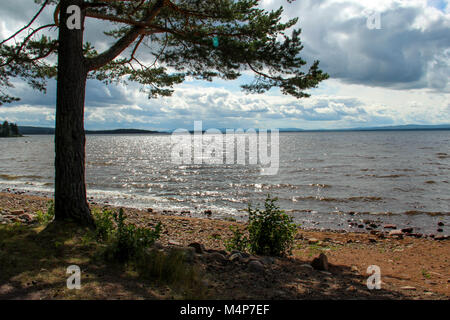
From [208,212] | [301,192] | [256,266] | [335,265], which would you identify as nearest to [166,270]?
[256,266]

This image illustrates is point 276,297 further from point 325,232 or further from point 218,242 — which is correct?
point 325,232

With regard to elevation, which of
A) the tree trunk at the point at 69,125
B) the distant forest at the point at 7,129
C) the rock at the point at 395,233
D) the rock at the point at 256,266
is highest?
the distant forest at the point at 7,129

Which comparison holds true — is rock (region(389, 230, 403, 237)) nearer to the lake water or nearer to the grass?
the lake water

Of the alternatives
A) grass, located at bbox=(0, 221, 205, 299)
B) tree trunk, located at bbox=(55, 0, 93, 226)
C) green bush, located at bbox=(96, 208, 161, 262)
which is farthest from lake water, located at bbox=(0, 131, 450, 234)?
grass, located at bbox=(0, 221, 205, 299)

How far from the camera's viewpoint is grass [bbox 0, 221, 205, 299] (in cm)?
457

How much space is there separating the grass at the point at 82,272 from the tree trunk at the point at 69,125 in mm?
770

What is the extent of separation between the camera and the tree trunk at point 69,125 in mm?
7000

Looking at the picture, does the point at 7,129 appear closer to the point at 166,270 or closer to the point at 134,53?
the point at 134,53

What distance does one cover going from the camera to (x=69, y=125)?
23.0 ft

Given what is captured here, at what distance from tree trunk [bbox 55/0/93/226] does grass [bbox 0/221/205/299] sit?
770 millimetres

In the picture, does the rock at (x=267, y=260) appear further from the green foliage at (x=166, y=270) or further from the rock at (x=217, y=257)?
the green foliage at (x=166, y=270)

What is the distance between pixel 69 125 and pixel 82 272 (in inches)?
134

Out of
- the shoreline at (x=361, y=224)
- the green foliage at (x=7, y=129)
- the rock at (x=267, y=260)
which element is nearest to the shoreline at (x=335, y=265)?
the rock at (x=267, y=260)
